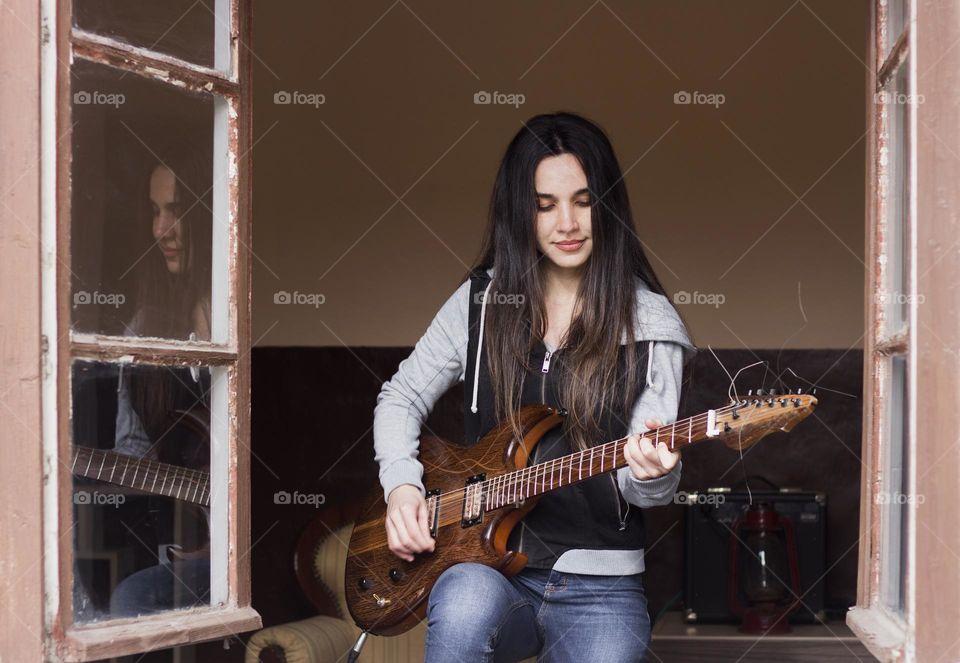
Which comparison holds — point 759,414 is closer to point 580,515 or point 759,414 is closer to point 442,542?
point 580,515

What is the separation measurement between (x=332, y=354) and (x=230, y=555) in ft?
7.61

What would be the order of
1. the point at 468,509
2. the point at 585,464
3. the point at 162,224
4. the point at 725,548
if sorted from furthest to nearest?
1. the point at 725,548
2. the point at 468,509
3. the point at 585,464
4. the point at 162,224

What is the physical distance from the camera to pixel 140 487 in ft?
6.21

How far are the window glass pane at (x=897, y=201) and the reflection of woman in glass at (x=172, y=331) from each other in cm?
108

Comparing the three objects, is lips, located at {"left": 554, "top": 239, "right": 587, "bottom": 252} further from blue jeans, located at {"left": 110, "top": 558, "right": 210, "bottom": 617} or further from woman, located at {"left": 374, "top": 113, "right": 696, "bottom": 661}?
blue jeans, located at {"left": 110, "top": 558, "right": 210, "bottom": 617}

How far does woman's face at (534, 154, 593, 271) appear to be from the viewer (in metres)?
2.33

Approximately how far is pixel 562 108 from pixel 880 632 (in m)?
2.79

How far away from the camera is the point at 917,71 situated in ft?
5.45

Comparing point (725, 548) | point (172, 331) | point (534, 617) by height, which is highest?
point (172, 331)

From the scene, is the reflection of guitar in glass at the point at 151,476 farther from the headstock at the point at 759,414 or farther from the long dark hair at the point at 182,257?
the headstock at the point at 759,414

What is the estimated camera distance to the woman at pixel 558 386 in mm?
2070

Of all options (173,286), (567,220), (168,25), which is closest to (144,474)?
(173,286)

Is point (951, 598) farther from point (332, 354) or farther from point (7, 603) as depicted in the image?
point (332, 354)

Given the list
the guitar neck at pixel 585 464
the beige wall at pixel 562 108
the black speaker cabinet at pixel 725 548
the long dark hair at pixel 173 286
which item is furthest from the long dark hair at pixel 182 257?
the beige wall at pixel 562 108
